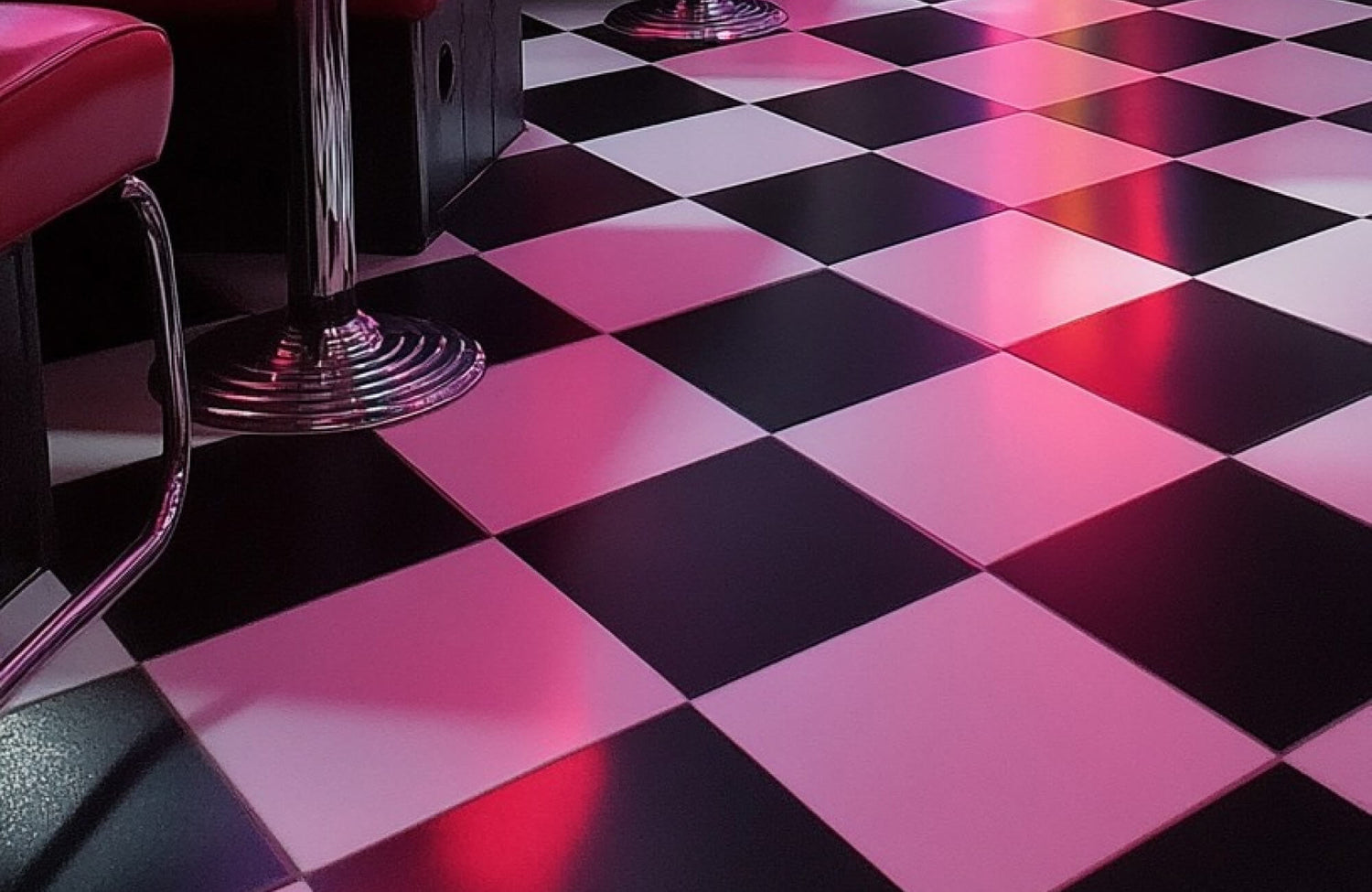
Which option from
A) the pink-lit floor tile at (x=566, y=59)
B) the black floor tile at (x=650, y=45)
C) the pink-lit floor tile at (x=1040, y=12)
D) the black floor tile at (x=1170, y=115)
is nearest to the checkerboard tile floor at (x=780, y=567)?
the black floor tile at (x=1170, y=115)

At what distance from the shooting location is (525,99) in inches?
108

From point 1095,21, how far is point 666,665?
2264 millimetres

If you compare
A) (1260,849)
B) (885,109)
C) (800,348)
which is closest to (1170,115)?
(885,109)

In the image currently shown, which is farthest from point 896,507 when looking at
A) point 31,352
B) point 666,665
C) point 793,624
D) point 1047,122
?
point 1047,122

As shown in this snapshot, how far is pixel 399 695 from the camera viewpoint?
4.27 feet

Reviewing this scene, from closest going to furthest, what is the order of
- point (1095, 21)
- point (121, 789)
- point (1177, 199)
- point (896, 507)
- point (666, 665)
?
point (121, 789), point (666, 665), point (896, 507), point (1177, 199), point (1095, 21)

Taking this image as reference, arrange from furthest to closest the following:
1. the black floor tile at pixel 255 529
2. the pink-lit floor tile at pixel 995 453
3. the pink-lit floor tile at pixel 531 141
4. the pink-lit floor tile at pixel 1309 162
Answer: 1. the pink-lit floor tile at pixel 531 141
2. the pink-lit floor tile at pixel 1309 162
3. the pink-lit floor tile at pixel 995 453
4. the black floor tile at pixel 255 529

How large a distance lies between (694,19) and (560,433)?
1.61 m

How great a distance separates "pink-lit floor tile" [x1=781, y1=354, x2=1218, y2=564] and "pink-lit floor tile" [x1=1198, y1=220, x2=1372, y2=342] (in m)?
0.37

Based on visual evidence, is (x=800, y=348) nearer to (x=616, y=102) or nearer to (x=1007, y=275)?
(x=1007, y=275)

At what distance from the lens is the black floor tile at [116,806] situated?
112cm

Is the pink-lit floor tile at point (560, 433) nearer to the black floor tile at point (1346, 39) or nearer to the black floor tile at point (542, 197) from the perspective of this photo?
the black floor tile at point (542, 197)

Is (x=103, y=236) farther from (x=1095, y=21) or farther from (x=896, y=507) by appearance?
(x=1095, y=21)

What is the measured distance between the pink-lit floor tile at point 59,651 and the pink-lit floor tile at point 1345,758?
2.99 ft
